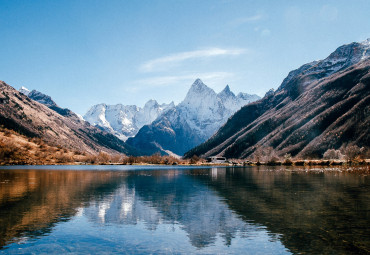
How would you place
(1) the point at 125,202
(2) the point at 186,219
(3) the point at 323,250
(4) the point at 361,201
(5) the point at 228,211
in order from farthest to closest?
(1) the point at 125,202 < (4) the point at 361,201 < (5) the point at 228,211 < (2) the point at 186,219 < (3) the point at 323,250

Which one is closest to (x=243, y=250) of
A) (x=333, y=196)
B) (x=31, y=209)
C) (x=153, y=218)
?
(x=153, y=218)

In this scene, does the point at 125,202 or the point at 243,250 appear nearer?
the point at 243,250

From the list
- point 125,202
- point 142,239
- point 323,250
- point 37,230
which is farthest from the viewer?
point 125,202

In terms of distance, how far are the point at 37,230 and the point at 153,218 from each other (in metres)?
14.3

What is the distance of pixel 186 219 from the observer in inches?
1624

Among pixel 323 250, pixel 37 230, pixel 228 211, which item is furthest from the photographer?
pixel 228 211

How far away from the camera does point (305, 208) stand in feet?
154

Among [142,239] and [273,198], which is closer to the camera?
[142,239]

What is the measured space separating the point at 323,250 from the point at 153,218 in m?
22.2

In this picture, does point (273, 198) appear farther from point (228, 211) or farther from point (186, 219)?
point (186, 219)

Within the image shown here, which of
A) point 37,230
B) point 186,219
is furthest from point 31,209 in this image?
point 186,219

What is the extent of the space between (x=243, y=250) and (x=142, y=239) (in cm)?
1016

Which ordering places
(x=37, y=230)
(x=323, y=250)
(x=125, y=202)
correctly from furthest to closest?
1. (x=125, y=202)
2. (x=37, y=230)
3. (x=323, y=250)

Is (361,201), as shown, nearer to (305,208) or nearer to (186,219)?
(305,208)
